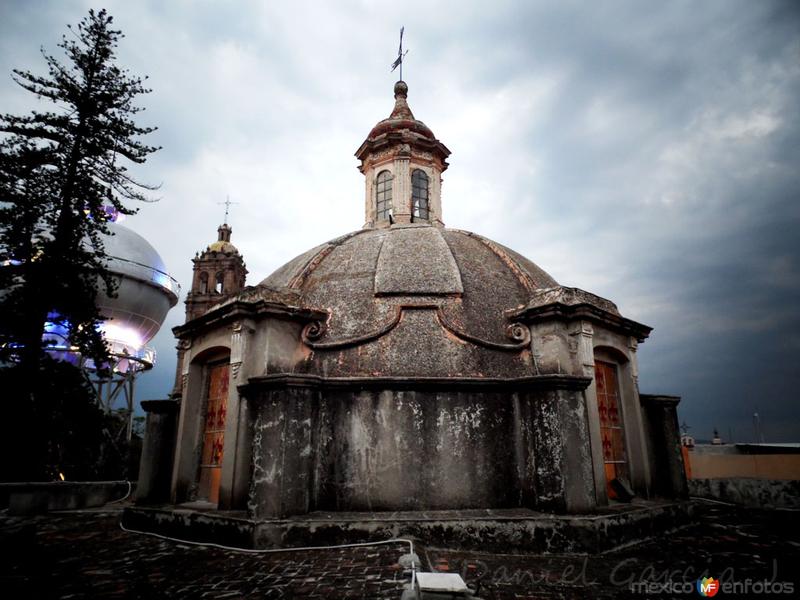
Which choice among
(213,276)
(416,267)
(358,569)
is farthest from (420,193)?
(213,276)

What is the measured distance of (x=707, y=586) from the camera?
5.02 m

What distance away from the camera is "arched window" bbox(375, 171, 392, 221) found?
543 inches

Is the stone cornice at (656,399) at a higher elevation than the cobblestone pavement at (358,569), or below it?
higher

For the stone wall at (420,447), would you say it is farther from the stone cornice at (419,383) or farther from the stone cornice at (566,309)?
the stone cornice at (566,309)

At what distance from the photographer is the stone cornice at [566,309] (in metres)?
7.95

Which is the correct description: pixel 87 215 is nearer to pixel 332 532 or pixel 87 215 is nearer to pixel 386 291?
pixel 386 291

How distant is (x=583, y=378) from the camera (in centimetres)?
721

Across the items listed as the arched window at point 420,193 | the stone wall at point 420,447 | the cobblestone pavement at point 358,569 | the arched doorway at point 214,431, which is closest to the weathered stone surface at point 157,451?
the arched doorway at point 214,431

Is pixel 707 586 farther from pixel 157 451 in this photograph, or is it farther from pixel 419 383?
pixel 157 451

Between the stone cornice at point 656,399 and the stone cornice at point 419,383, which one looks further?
the stone cornice at point 656,399

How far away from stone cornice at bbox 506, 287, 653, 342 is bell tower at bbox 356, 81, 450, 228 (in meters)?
5.91

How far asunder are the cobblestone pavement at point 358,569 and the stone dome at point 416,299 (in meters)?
2.90

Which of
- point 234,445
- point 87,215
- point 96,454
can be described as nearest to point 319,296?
point 234,445

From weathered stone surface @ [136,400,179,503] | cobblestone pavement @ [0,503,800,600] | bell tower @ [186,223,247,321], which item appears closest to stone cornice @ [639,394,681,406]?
cobblestone pavement @ [0,503,800,600]
